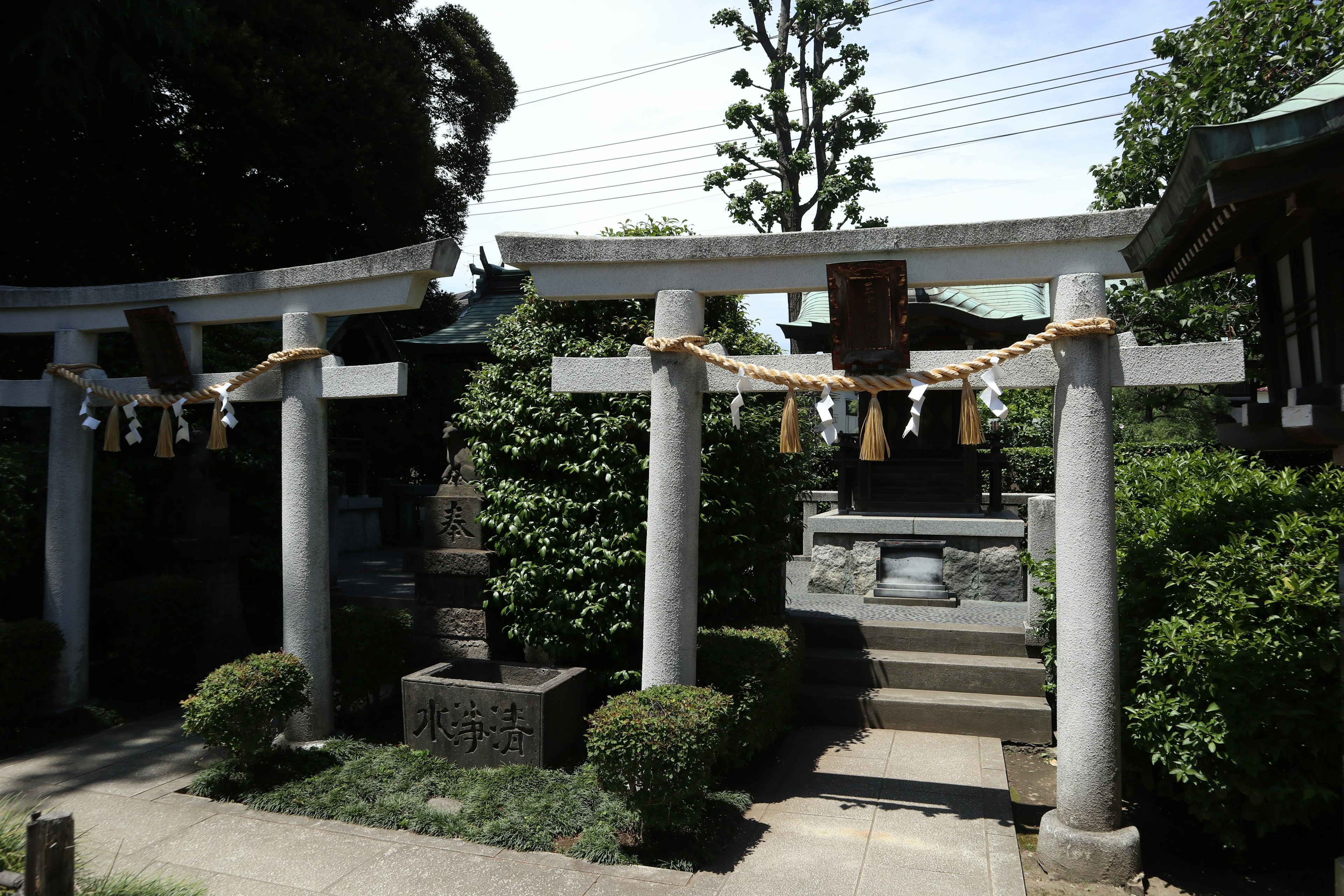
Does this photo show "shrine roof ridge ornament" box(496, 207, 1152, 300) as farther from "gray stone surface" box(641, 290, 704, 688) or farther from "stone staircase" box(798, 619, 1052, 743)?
"stone staircase" box(798, 619, 1052, 743)

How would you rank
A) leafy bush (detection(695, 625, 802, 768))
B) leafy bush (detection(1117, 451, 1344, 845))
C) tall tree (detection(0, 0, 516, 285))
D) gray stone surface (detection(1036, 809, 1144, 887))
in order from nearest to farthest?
1. leafy bush (detection(1117, 451, 1344, 845))
2. gray stone surface (detection(1036, 809, 1144, 887))
3. leafy bush (detection(695, 625, 802, 768))
4. tall tree (detection(0, 0, 516, 285))

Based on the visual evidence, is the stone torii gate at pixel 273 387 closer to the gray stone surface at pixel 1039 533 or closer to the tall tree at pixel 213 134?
the tall tree at pixel 213 134

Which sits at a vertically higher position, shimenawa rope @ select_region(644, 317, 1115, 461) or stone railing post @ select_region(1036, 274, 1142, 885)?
shimenawa rope @ select_region(644, 317, 1115, 461)

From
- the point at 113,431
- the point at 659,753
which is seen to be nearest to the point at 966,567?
the point at 659,753

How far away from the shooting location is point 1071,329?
4773 mm

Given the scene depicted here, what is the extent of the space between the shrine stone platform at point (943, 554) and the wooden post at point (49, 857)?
10.0 metres

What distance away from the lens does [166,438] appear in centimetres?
684

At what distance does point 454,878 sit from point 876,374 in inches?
153

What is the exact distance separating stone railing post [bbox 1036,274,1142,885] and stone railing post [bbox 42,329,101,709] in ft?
26.3

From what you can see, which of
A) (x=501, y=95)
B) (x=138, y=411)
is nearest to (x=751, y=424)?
(x=138, y=411)

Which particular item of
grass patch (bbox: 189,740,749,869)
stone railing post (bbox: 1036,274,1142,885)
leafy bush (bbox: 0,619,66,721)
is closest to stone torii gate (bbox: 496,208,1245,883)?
stone railing post (bbox: 1036,274,1142,885)

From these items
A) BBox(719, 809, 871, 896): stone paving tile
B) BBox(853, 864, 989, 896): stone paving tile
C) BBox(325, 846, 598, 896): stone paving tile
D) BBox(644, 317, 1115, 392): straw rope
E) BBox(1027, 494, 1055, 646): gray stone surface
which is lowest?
BBox(853, 864, 989, 896): stone paving tile

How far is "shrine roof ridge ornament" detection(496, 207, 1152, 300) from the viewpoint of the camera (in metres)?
4.98

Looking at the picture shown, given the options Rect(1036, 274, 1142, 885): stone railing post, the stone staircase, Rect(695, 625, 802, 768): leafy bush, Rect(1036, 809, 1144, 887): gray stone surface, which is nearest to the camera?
Rect(1036, 809, 1144, 887): gray stone surface
